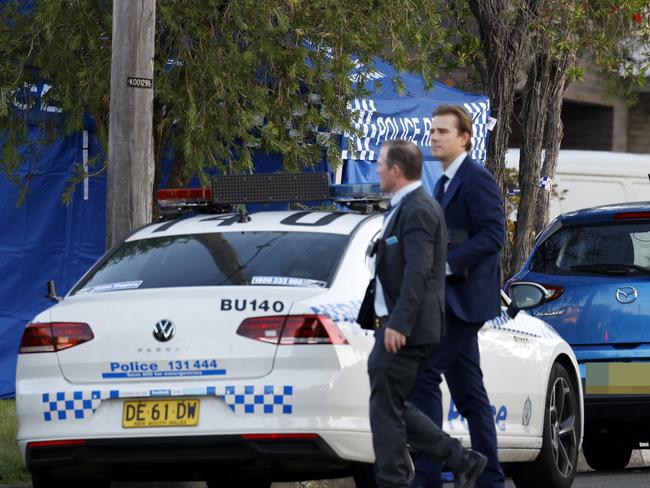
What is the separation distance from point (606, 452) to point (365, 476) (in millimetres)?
4554

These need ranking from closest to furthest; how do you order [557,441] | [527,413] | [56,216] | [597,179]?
[527,413], [557,441], [56,216], [597,179]

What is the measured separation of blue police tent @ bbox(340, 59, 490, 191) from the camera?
41.1 feet

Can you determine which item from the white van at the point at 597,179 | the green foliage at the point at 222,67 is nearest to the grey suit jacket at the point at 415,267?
the green foliage at the point at 222,67

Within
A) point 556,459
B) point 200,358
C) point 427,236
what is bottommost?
point 556,459

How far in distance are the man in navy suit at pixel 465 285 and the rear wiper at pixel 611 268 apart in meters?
2.65

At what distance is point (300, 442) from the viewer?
22.2ft

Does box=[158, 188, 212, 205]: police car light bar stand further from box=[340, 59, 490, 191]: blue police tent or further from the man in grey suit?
box=[340, 59, 490, 191]: blue police tent

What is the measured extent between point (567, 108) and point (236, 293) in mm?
28104

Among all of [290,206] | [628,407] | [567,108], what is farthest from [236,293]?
[567,108]

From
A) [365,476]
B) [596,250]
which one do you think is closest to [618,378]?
[596,250]

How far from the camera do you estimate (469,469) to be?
6.93 meters

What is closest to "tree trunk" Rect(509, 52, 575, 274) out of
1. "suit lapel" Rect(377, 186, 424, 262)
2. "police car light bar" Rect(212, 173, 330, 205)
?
"police car light bar" Rect(212, 173, 330, 205)

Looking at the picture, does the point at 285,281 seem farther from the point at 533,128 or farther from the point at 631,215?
the point at 533,128

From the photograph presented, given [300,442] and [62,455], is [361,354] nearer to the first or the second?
[300,442]
